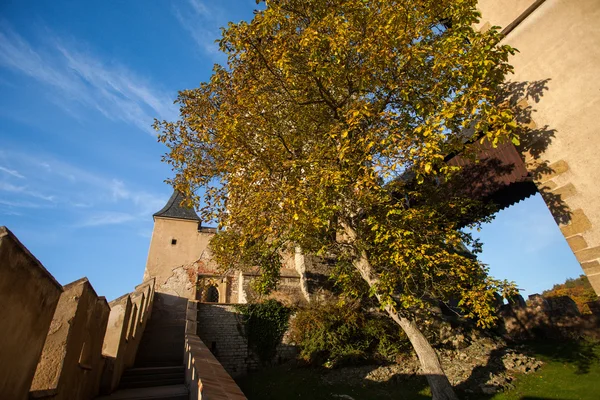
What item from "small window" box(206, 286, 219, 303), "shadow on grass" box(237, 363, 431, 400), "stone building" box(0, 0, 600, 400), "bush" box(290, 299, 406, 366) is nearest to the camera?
"stone building" box(0, 0, 600, 400)

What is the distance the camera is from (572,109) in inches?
180

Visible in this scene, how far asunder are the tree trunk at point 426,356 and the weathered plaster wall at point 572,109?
11.9 feet

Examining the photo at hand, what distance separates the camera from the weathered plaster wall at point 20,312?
2395 mm

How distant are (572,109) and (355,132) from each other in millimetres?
4484

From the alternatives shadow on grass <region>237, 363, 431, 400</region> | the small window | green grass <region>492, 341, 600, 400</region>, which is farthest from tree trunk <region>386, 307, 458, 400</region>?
the small window

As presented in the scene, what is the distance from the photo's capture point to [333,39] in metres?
6.29

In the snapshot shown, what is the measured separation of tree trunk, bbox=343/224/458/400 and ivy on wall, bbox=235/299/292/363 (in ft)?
23.2

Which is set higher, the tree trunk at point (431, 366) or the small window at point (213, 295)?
the small window at point (213, 295)

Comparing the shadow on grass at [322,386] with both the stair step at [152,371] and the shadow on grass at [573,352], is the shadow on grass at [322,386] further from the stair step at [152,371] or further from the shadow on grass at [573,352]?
the shadow on grass at [573,352]

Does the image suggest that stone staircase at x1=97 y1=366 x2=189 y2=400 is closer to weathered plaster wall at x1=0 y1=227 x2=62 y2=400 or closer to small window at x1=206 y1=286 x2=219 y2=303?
weathered plaster wall at x1=0 y1=227 x2=62 y2=400

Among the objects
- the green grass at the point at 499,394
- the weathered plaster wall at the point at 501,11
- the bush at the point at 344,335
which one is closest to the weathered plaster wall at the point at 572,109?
the weathered plaster wall at the point at 501,11

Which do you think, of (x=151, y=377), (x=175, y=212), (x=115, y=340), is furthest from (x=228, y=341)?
(x=175, y=212)

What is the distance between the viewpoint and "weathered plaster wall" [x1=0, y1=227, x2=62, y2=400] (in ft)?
7.86

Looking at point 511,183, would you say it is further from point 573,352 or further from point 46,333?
point 46,333
